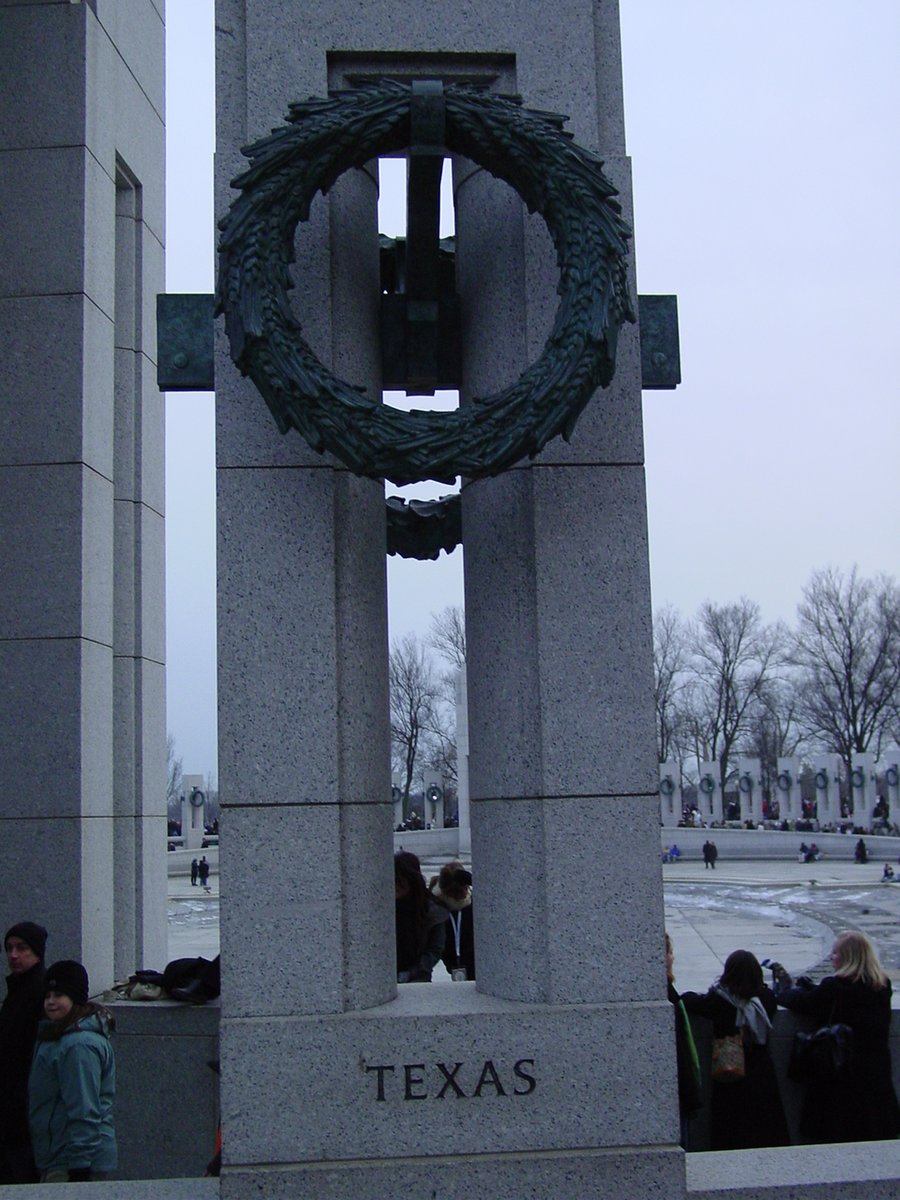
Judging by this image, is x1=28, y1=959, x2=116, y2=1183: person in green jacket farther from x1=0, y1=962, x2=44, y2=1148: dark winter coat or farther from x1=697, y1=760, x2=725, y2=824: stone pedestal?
x1=697, y1=760, x2=725, y2=824: stone pedestal

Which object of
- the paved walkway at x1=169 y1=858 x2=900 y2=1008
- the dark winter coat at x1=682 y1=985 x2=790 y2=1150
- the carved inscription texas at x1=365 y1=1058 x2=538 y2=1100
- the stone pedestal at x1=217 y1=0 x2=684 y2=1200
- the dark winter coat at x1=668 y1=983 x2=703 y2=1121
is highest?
the stone pedestal at x1=217 y1=0 x2=684 y2=1200

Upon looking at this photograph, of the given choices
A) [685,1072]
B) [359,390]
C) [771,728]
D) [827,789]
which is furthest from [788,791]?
[359,390]

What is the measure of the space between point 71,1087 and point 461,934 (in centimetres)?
257

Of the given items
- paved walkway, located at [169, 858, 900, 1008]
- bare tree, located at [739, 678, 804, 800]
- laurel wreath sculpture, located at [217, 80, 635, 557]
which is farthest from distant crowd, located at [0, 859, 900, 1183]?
bare tree, located at [739, 678, 804, 800]

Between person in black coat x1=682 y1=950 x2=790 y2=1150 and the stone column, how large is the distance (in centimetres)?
339

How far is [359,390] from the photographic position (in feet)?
13.6

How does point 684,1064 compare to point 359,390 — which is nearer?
point 359,390

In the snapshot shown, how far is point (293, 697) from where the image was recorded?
4.24 metres

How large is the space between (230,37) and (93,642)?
378 cm

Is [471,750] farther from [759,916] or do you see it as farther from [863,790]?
[863,790]

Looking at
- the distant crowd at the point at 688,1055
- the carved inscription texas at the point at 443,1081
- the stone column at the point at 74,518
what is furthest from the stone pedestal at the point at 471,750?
the stone column at the point at 74,518

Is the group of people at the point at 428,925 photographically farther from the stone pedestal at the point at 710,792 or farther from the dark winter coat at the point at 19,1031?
the stone pedestal at the point at 710,792

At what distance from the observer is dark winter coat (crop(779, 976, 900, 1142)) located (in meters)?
5.78

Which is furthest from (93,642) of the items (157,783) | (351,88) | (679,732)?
(679,732)
